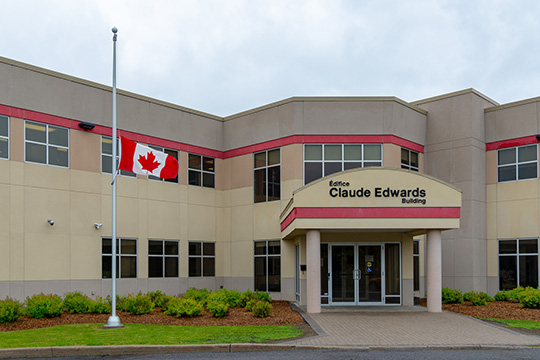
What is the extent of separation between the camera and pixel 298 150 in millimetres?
25344

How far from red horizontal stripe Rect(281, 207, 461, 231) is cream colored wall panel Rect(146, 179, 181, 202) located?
836 centimetres

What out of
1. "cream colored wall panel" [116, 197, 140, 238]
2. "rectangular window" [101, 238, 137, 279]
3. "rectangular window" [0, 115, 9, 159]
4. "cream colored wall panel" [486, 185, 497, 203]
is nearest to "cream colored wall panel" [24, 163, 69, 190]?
"rectangular window" [0, 115, 9, 159]

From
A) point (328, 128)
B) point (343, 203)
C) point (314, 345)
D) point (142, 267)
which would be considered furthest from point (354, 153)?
point (314, 345)

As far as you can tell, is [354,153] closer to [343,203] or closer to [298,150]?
[298,150]

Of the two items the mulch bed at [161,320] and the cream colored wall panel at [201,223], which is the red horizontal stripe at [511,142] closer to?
the cream colored wall panel at [201,223]

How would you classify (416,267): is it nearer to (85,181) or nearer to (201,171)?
(201,171)

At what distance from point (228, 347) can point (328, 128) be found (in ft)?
47.8

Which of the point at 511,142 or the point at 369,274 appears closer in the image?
the point at 369,274

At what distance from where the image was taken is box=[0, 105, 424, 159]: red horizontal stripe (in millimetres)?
21891

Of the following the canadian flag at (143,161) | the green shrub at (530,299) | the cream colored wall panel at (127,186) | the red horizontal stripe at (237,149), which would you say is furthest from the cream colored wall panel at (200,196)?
the green shrub at (530,299)

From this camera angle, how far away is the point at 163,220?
2559cm

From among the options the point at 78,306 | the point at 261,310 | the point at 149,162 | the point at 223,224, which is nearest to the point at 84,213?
the point at 78,306

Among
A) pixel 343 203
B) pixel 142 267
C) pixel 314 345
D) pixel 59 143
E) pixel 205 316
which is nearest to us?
pixel 314 345

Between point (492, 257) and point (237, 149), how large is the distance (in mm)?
12911
